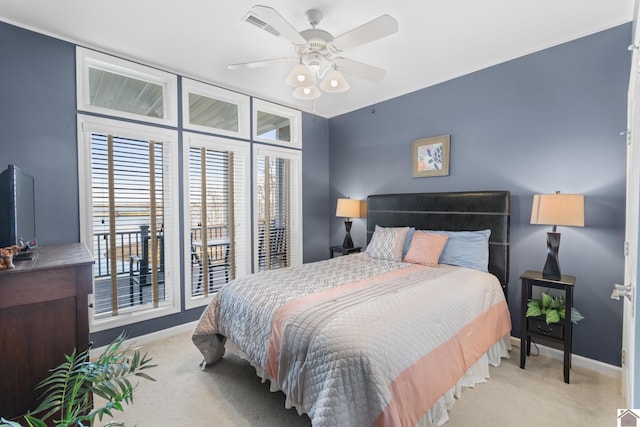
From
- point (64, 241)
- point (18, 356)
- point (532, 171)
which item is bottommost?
point (18, 356)

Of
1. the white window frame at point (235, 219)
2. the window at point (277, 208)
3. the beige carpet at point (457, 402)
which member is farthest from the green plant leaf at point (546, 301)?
the white window frame at point (235, 219)

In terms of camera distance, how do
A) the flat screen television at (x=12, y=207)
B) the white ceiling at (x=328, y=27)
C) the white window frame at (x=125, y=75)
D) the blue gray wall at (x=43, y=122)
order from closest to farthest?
the flat screen television at (x=12, y=207), the white ceiling at (x=328, y=27), the blue gray wall at (x=43, y=122), the white window frame at (x=125, y=75)

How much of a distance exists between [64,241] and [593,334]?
15.2 ft

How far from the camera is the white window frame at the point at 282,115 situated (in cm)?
399

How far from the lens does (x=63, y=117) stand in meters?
2.67

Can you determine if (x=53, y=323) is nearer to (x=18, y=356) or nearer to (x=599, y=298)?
→ (x=18, y=356)

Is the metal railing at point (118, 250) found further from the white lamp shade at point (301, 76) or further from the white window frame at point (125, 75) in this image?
the white lamp shade at point (301, 76)

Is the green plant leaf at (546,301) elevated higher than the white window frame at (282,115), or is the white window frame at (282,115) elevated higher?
the white window frame at (282,115)

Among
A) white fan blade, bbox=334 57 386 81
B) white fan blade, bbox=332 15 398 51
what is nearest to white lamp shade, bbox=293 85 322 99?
white fan blade, bbox=334 57 386 81

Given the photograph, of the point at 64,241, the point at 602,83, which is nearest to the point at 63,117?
the point at 64,241

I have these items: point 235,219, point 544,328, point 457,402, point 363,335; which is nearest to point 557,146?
point 544,328

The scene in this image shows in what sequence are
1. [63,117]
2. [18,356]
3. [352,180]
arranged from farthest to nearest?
1. [352,180]
2. [63,117]
3. [18,356]

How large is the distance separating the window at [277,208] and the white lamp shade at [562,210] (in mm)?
2990

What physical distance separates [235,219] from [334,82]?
2207 mm
